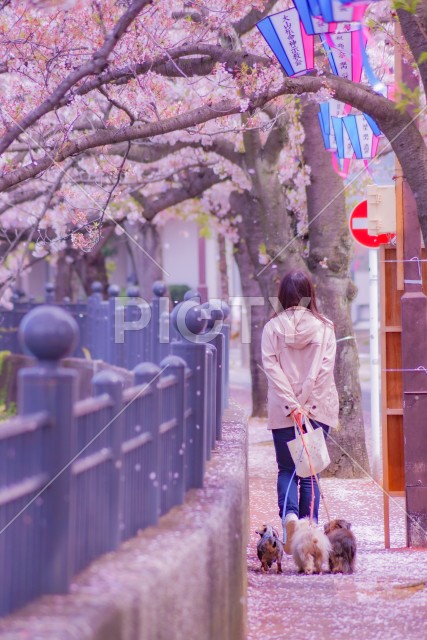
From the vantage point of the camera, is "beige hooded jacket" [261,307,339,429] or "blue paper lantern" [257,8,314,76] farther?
"blue paper lantern" [257,8,314,76]

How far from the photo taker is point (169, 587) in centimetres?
306

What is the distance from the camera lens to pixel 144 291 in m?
30.4

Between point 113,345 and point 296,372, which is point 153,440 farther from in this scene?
point 113,345

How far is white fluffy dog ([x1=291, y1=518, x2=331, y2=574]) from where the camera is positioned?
6.36 m

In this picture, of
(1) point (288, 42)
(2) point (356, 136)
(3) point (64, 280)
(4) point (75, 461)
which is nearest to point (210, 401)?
(4) point (75, 461)

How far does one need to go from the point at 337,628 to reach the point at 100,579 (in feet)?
8.60

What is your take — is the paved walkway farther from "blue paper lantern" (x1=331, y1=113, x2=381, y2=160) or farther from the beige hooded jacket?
"blue paper lantern" (x1=331, y1=113, x2=381, y2=160)

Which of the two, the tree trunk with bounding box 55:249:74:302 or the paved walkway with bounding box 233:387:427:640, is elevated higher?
the tree trunk with bounding box 55:249:74:302

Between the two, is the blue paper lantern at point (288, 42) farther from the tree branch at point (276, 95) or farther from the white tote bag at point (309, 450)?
the white tote bag at point (309, 450)

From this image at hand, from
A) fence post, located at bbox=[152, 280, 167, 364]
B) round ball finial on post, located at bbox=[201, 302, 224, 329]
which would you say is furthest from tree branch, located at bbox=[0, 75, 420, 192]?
fence post, located at bbox=[152, 280, 167, 364]

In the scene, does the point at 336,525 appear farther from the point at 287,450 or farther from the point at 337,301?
the point at 337,301

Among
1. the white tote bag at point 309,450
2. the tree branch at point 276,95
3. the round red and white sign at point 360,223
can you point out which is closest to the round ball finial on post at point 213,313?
the white tote bag at point 309,450

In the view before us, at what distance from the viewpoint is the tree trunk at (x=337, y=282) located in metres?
11.1

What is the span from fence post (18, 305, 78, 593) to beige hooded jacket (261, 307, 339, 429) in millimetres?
4220
